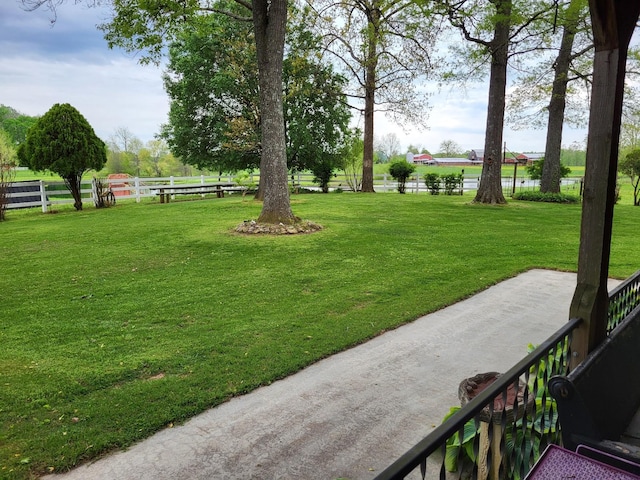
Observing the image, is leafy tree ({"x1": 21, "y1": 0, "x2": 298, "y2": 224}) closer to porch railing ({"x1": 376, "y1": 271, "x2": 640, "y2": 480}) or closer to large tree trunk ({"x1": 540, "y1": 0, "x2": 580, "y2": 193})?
porch railing ({"x1": 376, "y1": 271, "x2": 640, "y2": 480})

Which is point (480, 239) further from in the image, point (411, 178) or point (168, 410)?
point (411, 178)

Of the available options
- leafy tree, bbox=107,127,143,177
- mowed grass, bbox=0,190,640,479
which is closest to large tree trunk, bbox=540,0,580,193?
mowed grass, bbox=0,190,640,479

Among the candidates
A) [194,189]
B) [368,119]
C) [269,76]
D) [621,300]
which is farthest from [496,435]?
[368,119]

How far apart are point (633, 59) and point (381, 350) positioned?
18694 mm

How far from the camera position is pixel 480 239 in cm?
861

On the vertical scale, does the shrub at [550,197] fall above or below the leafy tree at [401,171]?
below

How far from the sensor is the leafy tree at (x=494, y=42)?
1273 centimetres

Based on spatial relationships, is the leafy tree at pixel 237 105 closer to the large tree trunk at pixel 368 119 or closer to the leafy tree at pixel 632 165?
the large tree trunk at pixel 368 119

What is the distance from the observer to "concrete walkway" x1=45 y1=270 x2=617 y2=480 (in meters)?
2.18

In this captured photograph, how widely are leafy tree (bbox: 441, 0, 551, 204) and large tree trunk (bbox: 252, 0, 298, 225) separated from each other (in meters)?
5.82

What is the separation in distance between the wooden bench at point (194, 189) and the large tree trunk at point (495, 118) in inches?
396

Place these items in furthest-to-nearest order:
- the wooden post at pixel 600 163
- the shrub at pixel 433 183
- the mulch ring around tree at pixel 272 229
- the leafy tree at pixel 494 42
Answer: the shrub at pixel 433 183 → the leafy tree at pixel 494 42 → the mulch ring around tree at pixel 272 229 → the wooden post at pixel 600 163

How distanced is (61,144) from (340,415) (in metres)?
13.5

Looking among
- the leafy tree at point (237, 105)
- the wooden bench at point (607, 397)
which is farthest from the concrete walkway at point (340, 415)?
the leafy tree at point (237, 105)
